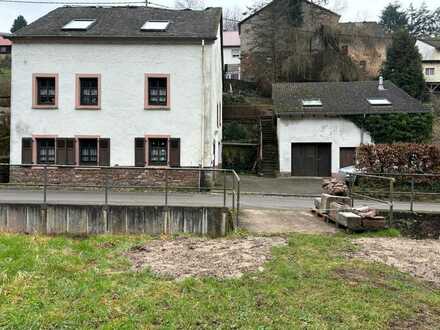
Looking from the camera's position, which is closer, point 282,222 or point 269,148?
point 282,222

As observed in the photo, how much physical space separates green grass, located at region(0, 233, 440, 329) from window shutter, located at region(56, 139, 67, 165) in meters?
15.0

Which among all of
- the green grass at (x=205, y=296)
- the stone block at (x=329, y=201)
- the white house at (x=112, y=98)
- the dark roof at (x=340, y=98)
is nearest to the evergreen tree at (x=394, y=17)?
the dark roof at (x=340, y=98)

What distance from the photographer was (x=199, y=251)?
29.4 ft

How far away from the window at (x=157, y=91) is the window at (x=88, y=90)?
241 cm

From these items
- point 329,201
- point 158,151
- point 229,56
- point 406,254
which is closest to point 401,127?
point 158,151

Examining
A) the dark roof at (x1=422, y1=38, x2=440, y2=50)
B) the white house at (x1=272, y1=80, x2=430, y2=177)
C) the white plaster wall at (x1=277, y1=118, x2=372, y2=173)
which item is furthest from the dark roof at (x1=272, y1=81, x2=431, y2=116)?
the dark roof at (x1=422, y1=38, x2=440, y2=50)

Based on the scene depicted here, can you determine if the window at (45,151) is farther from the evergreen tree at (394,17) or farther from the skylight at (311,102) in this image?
the evergreen tree at (394,17)

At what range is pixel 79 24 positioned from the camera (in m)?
23.9

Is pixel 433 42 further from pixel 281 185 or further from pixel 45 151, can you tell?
pixel 45 151

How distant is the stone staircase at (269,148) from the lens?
28462 mm

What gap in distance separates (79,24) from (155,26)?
3.98 meters

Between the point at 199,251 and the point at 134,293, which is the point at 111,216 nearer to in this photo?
the point at 199,251

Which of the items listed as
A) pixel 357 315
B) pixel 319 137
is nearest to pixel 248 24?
pixel 319 137

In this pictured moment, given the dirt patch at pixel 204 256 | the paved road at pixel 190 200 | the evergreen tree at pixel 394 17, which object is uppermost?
the evergreen tree at pixel 394 17
